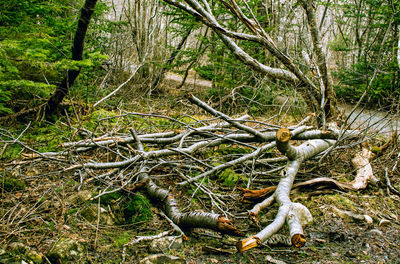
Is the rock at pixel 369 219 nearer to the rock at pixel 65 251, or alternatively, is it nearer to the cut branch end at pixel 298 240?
the cut branch end at pixel 298 240

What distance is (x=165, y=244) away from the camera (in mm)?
2387

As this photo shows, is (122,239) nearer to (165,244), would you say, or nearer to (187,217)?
(165,244)

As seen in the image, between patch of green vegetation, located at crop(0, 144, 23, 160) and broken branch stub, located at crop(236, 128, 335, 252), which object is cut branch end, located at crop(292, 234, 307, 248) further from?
patch of green vegetation, located at crop(0, 144, 23, 160)

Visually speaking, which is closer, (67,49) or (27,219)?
(27,219)

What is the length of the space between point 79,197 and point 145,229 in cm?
83

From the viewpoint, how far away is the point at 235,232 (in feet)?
7.51

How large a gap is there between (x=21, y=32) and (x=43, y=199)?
116 inches

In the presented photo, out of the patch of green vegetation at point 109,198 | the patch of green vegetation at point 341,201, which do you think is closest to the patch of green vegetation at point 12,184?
the patch of green vegetation at point 109,198

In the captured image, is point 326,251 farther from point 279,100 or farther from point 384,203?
point 279,100

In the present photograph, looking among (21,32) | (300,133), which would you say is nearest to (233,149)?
(300,133)

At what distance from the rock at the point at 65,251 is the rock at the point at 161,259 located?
0.54m

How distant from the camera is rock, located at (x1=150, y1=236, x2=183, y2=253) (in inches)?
91.7

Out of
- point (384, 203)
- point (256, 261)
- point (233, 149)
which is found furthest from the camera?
point (233, 149)

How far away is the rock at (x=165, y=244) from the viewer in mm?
2330
